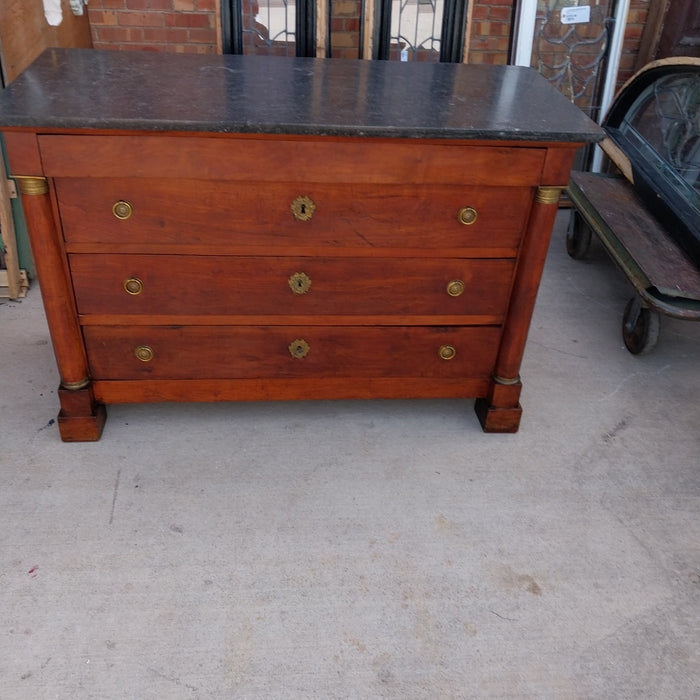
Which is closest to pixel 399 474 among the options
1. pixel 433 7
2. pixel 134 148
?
pixel 134 148

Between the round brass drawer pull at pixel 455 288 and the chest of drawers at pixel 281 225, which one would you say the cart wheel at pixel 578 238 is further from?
the round brass drawer pull at pixel 455 288

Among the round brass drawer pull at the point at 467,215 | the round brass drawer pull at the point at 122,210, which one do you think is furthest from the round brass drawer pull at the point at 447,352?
the round brass drawer pull at the point at 122,210

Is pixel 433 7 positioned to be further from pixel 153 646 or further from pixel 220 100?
pixel 153 646

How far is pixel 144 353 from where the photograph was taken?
78.7 inches

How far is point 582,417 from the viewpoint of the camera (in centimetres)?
234

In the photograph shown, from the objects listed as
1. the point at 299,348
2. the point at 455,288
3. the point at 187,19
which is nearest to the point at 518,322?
the point at 455,288

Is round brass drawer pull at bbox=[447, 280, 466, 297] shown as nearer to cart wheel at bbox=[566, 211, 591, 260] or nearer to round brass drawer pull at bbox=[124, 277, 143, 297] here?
round brass drawer pull at bbox=[124, 277, 143, 297]

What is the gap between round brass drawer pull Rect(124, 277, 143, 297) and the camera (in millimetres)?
1889

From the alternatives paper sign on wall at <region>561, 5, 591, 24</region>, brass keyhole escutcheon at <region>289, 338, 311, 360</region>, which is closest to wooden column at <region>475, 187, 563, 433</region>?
brass keyhole escutcheon at <region>289, 338, 311, 360</region>

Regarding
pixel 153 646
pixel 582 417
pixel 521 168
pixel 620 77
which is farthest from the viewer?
pixel 620 77

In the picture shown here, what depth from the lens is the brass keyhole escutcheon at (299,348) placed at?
6.70 feet

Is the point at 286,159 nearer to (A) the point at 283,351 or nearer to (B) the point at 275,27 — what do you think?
(A) the point at 283,351

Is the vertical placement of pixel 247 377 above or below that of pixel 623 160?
below

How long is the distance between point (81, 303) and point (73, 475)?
489mm
